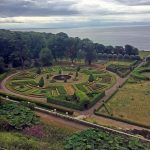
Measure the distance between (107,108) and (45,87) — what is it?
17.1m

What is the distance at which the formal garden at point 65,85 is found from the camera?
50.1 meters

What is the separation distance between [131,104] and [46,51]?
38.5 meters

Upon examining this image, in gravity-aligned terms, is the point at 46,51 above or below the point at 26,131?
above

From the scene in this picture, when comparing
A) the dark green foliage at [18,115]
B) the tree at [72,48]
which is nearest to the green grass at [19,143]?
the dark green foliage at [18,115]

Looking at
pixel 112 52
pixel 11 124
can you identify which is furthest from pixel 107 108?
pixel 112 52

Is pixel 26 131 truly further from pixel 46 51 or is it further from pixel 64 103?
pixel 46 51

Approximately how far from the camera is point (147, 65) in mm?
80938

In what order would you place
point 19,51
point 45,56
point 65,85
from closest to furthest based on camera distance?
point 65,85, point 19,51, point 45,56

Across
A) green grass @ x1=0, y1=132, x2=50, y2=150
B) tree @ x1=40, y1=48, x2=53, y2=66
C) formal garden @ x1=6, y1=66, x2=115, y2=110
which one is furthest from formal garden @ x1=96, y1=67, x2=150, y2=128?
tree @ x1=40, y1=48, x2=53, y2=66

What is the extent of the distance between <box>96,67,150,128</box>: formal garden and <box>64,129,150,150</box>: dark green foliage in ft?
25.4

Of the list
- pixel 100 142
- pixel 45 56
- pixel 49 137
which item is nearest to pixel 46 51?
pixel 45 56

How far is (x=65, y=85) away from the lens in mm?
61688

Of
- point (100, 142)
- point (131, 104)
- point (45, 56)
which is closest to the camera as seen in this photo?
point (100, 142)

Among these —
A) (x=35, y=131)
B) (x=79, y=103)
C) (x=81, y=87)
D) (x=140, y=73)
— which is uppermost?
(x=140, y=73)
